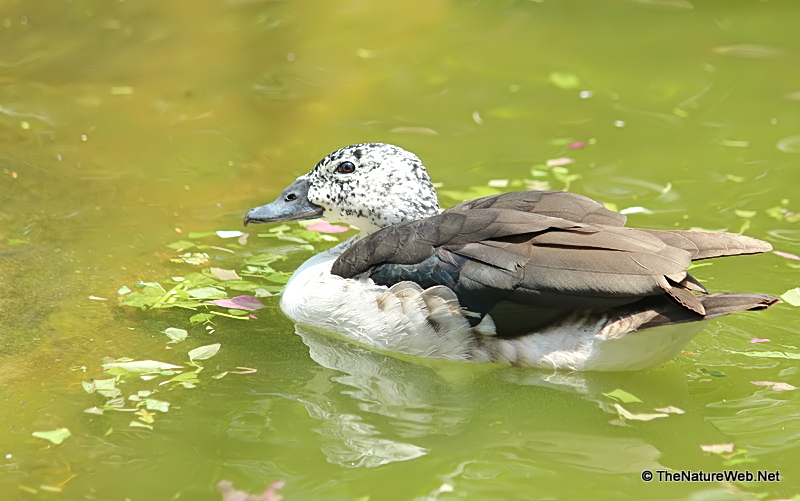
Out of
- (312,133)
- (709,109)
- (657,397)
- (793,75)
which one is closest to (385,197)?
(657,397)

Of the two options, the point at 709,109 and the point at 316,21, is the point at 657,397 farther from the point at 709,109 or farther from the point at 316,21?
the point at 316,21

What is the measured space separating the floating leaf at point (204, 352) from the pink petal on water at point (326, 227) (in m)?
2.15

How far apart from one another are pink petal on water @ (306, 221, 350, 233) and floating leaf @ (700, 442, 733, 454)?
380cm

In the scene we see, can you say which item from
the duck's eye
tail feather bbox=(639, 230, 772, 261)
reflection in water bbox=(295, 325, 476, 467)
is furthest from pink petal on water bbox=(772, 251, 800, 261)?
the duck's eye

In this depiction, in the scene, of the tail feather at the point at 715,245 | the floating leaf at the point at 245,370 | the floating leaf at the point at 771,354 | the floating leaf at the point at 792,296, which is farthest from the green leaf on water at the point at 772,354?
the floating leaf at the point at 245,370

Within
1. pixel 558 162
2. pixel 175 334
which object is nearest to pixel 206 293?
Answer: pixel 175 334

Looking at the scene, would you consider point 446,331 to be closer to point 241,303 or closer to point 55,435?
point 241,303

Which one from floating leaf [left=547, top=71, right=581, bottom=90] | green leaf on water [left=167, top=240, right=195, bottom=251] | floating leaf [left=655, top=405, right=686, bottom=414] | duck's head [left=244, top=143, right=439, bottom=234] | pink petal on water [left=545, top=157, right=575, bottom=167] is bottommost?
floating leaf [left=655, top=405, right=686, bottom=414]

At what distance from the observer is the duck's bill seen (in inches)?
256

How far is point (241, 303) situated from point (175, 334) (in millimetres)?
598

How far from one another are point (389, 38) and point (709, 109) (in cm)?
353

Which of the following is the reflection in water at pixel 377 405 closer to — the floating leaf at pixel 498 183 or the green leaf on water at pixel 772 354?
the green leaf on water at pixel 772 354

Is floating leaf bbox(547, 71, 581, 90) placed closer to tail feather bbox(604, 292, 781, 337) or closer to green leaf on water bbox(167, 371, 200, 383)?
tail feather bbox(604, 292, 781, 337)

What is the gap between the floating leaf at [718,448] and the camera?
458cm
